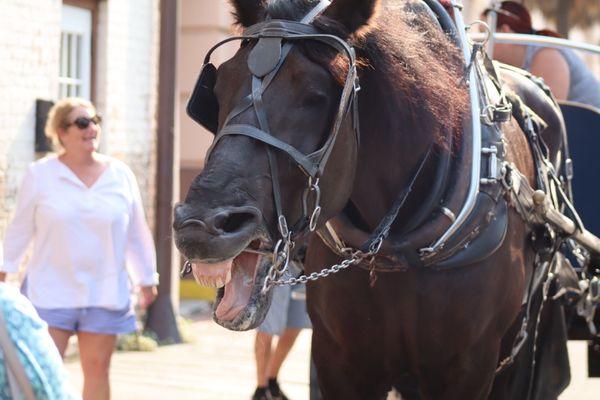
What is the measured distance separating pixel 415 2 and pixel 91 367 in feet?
9.30

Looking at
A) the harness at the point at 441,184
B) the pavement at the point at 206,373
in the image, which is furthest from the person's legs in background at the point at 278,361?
the harness at the point at 441,184

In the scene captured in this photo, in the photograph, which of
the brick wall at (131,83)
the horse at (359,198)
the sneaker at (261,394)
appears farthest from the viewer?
the brick wall at (131,83)

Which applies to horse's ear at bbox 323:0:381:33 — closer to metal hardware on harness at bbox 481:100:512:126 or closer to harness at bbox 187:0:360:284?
harness at bbox 187:0:360:284

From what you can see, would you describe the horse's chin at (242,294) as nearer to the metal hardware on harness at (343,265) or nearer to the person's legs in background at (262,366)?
the metal hardware on harness at (343,265)

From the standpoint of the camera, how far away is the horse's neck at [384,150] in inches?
148

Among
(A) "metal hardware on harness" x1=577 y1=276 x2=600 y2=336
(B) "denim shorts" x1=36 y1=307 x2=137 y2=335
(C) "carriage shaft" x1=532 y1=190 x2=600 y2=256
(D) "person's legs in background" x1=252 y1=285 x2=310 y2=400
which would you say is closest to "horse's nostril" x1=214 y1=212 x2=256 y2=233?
(C) "carriage shaft" x1=532 y1=190 x2=600 y2=256

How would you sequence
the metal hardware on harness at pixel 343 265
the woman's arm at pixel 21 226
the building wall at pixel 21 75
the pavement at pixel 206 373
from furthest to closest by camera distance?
the building wall at pixel 21 75 → the pavement at pixel 206 373 → the woman's arm at pixel 21 226 → the metal hardware on harness at pixel 343 265

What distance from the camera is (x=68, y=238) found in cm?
620

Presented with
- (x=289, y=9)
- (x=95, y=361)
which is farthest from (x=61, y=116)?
(x=289, y=9)

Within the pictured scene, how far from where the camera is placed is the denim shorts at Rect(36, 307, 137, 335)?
612cm

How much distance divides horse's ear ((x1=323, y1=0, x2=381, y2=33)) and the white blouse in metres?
2.91

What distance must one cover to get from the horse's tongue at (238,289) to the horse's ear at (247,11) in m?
0.80

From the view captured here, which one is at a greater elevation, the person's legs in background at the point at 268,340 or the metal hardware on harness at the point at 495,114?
the metal hardware on harness at the point at 495,114

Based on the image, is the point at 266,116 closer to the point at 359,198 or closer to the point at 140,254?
the point at 359,198
